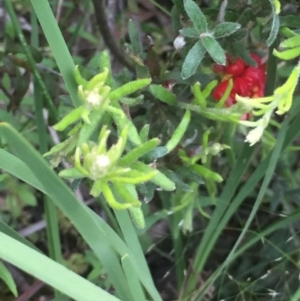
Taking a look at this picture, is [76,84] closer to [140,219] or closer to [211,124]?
[140,219]

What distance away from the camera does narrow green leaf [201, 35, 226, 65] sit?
1.23ft

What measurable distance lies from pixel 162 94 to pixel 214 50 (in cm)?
7

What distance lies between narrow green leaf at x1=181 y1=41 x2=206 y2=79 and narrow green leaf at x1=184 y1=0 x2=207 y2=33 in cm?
1

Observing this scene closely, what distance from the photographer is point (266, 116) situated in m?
0.33

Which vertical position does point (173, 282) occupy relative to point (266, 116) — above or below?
below

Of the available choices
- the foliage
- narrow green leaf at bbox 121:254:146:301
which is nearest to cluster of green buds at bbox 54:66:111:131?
the foliage

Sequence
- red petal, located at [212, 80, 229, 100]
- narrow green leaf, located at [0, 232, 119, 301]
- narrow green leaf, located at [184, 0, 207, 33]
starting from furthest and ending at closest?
red petal, located at [212, 80, 229, 100] → narrow green leaf, located at [184, 0, 207, 33] → narrow green leaf, located at [0, 232, 119, 301]

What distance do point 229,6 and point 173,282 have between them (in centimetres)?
42

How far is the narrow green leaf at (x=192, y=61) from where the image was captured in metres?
0.38

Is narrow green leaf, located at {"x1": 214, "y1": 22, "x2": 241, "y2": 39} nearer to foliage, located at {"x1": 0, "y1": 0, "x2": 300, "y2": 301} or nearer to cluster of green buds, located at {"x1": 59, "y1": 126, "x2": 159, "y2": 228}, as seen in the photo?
foliage, located at {"x1": 0, "y1": 0, "x2": 300, "y2": 301}

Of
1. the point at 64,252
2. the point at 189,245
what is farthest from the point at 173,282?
the point at 64,252

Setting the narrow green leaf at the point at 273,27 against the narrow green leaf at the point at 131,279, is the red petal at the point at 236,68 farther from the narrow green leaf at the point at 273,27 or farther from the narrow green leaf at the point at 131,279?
the narrow green leaf at the point at 131,279

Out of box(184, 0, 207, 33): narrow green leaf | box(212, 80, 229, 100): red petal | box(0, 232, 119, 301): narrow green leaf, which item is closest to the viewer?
box(0, 232, 119, 301): narrow green leaf

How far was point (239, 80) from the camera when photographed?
483 mm
